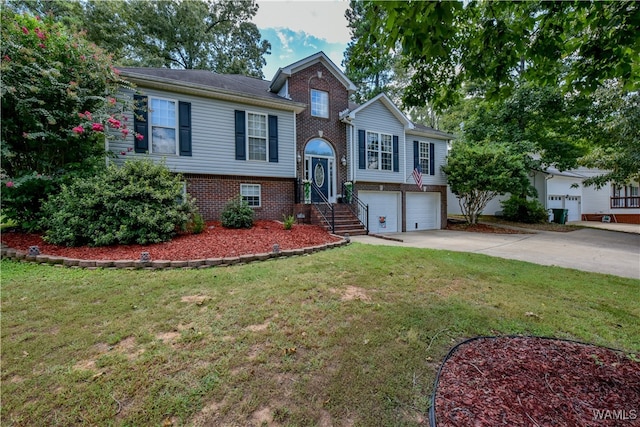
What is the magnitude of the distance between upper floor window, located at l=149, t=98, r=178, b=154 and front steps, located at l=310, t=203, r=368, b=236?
5404 mm

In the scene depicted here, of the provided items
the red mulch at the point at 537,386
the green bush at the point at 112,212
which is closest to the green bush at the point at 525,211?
the red mulch at the point at 537,386

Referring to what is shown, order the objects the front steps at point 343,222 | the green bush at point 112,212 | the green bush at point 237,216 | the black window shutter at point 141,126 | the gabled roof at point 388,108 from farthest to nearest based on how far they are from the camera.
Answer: the gabled roof at point 388,108, the front steps at point 343,222, the black window shutter at point 141,126, the green bush at point 237,216, the green bush at point 112,212

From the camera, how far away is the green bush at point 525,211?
16078 millimetres

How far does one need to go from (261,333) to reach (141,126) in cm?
862

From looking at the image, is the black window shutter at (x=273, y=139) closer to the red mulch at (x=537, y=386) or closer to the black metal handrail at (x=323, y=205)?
the black metal handrail at (x=323, y=205)

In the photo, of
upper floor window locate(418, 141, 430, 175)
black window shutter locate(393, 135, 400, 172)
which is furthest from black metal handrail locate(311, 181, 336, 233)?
upper floor window locate(418, 141, 430, 175)

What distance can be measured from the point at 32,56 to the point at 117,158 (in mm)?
2820

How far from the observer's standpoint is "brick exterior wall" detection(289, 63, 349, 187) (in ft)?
37.4

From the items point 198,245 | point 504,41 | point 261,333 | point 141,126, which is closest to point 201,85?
point 141,126

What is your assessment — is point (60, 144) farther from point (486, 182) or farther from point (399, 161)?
point (486, 182)

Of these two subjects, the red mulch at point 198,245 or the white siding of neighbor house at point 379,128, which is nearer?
the red mulch at point 198,245

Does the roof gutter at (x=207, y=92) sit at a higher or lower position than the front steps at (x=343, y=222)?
higher

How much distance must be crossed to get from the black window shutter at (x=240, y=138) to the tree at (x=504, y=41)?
6.91 meters

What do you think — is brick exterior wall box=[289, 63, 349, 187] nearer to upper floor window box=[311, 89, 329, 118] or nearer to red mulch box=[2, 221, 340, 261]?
upper floor window box=[311, 89, 329, 118]
